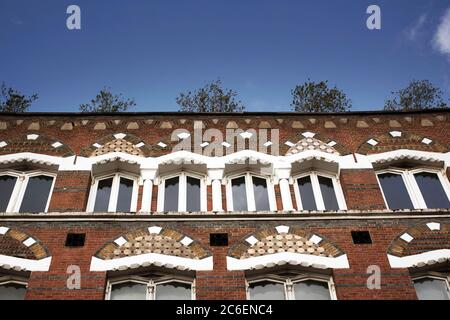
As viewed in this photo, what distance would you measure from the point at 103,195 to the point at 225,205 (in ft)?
9.71

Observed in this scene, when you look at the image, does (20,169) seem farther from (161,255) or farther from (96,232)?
(161,255)

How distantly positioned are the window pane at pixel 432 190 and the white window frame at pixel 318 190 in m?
1.98

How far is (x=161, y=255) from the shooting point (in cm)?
1055

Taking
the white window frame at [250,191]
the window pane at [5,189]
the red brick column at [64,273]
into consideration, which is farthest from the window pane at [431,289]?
the window pane at [5,189]

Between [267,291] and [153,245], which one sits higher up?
[153,245]

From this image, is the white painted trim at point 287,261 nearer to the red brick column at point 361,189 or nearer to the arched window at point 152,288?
the arched window at point 152,288

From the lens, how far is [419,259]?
10539mm

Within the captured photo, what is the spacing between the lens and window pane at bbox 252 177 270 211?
483 inches

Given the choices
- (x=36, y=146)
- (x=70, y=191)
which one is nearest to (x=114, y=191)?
(x=70, y=191)

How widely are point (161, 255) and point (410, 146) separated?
7143 millimetres

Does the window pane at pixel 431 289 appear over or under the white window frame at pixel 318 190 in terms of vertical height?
under

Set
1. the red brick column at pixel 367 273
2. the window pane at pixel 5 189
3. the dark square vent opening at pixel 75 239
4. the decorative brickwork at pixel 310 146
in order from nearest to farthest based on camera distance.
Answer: the red brick column at pixel 367 273
the dark square vent opening at pixel 75 239
the window pane at pixel 5 189
the decorative brickwork at pixel 310 146

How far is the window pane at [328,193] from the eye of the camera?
12.3 metres

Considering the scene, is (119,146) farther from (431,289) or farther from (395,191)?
(431,289)
